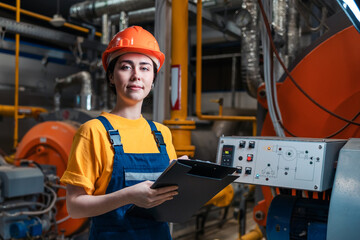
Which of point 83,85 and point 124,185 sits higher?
point 83,85

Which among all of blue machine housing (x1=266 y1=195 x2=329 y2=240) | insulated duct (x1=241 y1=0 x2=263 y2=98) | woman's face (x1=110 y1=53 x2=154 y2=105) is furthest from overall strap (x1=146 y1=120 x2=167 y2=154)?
insulated duct (x1=241 y1=0 x2=263 y2=98)

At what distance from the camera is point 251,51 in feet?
13.4

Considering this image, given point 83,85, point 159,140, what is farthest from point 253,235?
point 83,85

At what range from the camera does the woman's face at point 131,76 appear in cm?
131

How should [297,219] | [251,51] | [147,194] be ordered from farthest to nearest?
[251,51], [297,219], [147,194]

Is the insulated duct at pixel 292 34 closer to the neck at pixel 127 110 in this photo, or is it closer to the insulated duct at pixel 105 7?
the insulated duct at pixel 105 7

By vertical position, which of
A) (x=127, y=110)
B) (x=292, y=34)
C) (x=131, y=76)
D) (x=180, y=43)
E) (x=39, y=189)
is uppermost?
(x=292, y=34)

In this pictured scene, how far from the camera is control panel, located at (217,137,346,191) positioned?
4.99 feet

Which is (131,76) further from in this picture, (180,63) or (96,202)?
(180,63)

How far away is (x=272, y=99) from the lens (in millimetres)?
2125

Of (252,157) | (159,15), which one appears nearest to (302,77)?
(252,157)

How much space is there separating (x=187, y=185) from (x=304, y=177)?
→ 2.11 feet

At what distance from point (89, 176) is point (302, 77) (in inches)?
57.6

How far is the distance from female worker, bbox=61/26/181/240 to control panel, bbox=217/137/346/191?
420mm
